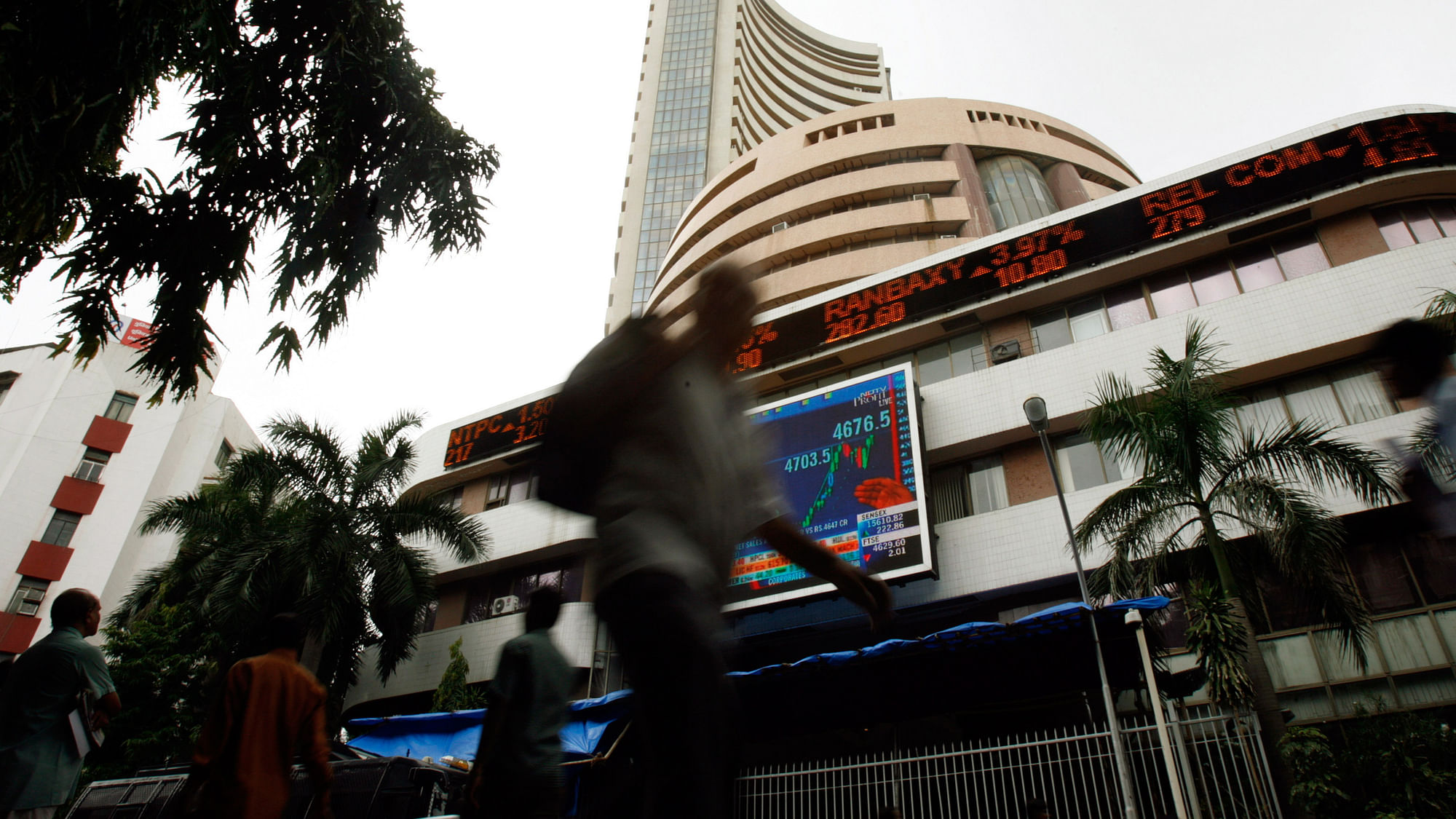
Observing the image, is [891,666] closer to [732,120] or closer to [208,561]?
[208,561]

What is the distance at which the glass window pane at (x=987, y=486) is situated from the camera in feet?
49.3

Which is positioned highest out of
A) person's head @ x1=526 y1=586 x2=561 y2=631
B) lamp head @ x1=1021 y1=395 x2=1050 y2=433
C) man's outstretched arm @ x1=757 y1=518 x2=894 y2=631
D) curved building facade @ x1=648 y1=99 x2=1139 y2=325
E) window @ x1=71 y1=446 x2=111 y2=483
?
curved building facade @ x1=648 y1=99 x2=1139 y2=325

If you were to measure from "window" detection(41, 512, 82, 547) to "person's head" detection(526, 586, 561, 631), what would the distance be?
37.6 m

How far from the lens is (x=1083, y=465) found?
565 inches

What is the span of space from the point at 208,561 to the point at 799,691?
14.9 meters

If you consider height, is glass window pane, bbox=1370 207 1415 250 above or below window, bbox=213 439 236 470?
below

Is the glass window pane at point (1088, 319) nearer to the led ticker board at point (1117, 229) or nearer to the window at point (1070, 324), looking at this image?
the window at point (1070, 324)

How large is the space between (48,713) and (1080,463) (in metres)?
14.9

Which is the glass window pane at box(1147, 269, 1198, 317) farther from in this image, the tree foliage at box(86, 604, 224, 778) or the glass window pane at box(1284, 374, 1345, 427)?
the tree foliage at box(86, 604, 224, 778)

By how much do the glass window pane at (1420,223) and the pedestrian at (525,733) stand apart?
1752cm

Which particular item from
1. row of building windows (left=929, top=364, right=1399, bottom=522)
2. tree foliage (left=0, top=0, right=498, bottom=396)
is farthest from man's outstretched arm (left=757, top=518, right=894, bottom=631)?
row of building windows (left=929, top=364, right=1399, bottom=522)

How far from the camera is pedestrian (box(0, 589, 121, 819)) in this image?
10.1 ft

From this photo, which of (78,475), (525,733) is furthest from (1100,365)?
(78,475)

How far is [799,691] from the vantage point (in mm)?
11047
